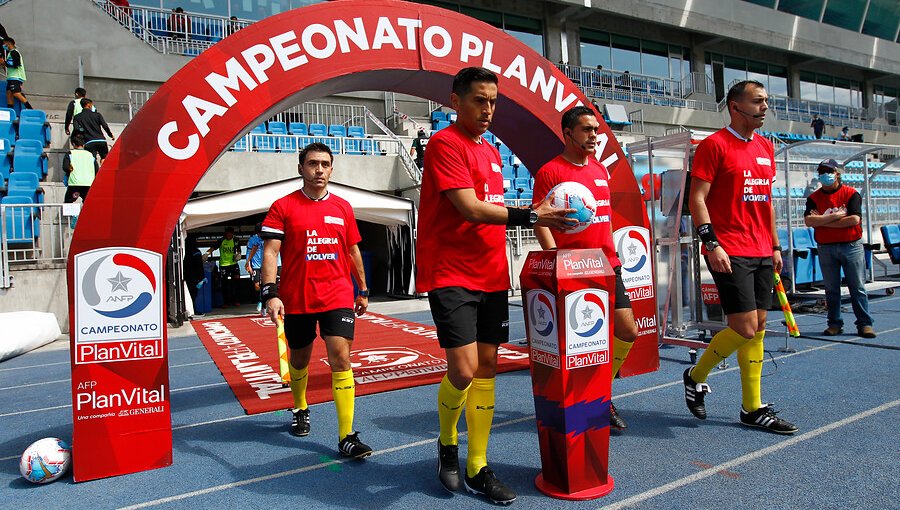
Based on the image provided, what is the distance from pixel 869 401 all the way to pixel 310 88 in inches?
184

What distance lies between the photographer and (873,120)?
3541cm

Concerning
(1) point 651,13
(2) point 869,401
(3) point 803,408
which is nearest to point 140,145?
(3) point 803,408

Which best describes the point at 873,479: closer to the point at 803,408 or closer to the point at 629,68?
the point at 803,408

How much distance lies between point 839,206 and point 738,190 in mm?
4313

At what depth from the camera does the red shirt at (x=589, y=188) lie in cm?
352

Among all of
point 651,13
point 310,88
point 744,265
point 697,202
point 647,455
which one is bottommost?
point 647,455

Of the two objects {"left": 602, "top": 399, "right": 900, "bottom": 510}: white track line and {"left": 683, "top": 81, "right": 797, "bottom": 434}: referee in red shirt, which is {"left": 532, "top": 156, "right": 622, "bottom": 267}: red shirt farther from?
{"left": 602, "top": 399, "right": 900, "bottom": 510}: white track line

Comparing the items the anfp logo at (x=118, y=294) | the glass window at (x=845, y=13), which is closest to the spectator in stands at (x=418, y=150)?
the anfp logo at (x=118, y=294)

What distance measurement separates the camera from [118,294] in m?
3.64

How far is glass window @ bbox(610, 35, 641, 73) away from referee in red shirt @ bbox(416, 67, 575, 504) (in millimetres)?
26554

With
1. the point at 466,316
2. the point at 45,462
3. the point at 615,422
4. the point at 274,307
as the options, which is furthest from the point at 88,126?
the point at 615,422

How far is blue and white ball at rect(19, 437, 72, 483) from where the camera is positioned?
11.0 ft

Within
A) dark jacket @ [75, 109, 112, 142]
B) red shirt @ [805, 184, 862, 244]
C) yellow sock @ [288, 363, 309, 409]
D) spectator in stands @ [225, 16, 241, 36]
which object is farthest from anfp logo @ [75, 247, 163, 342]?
spectator in stands @ [225, 16, 241, 36]

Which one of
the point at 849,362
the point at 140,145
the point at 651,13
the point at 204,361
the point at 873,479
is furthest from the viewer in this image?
the point at 651,13
